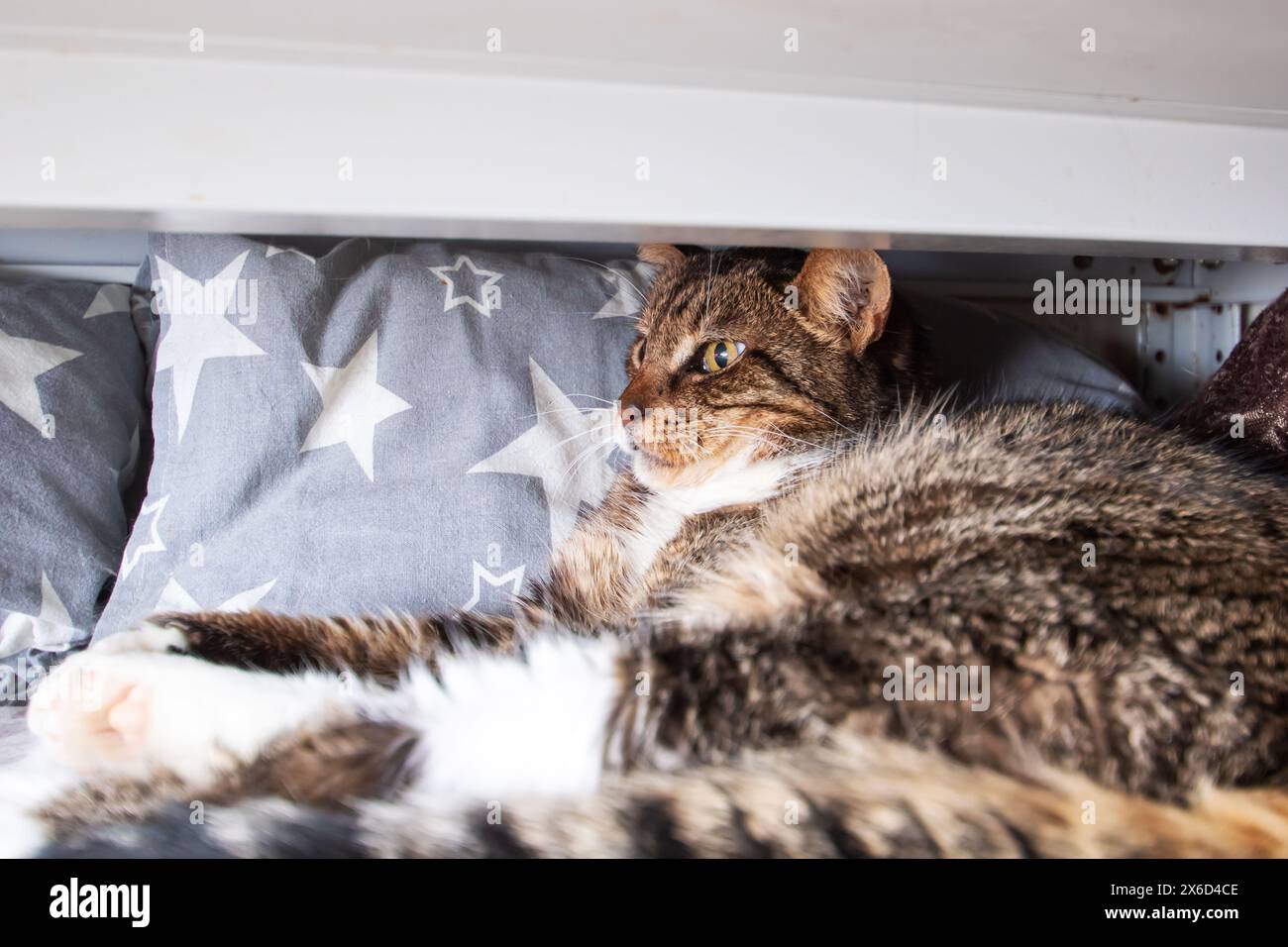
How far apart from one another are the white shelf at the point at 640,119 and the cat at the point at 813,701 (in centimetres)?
29

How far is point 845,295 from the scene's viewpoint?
3.80 ft

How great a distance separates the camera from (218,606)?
116 centimetres

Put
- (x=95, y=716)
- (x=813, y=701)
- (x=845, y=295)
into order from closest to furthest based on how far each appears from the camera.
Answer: (x=813, y=701)
(x=95, y=716)
(x=845, y=295)

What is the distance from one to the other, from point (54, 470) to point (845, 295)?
41.2 inches

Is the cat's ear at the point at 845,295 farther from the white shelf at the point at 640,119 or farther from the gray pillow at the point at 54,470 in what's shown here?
the gray pillow at the point at 54,470

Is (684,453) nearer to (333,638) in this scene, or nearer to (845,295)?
(845,295)

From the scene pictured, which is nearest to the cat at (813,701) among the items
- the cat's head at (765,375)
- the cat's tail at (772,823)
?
the cat's tail at (772,823)

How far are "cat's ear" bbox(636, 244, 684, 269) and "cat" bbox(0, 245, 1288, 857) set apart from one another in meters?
0.49

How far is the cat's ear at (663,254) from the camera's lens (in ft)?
4.58

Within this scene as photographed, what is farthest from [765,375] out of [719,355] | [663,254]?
[663,254]

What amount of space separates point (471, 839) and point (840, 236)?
64cm

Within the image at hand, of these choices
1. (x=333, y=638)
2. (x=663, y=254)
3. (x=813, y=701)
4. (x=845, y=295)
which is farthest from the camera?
(x=663, y=254)

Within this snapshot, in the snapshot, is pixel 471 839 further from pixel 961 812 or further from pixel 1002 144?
pixel 1002 144

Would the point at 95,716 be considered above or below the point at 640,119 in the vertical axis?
below
